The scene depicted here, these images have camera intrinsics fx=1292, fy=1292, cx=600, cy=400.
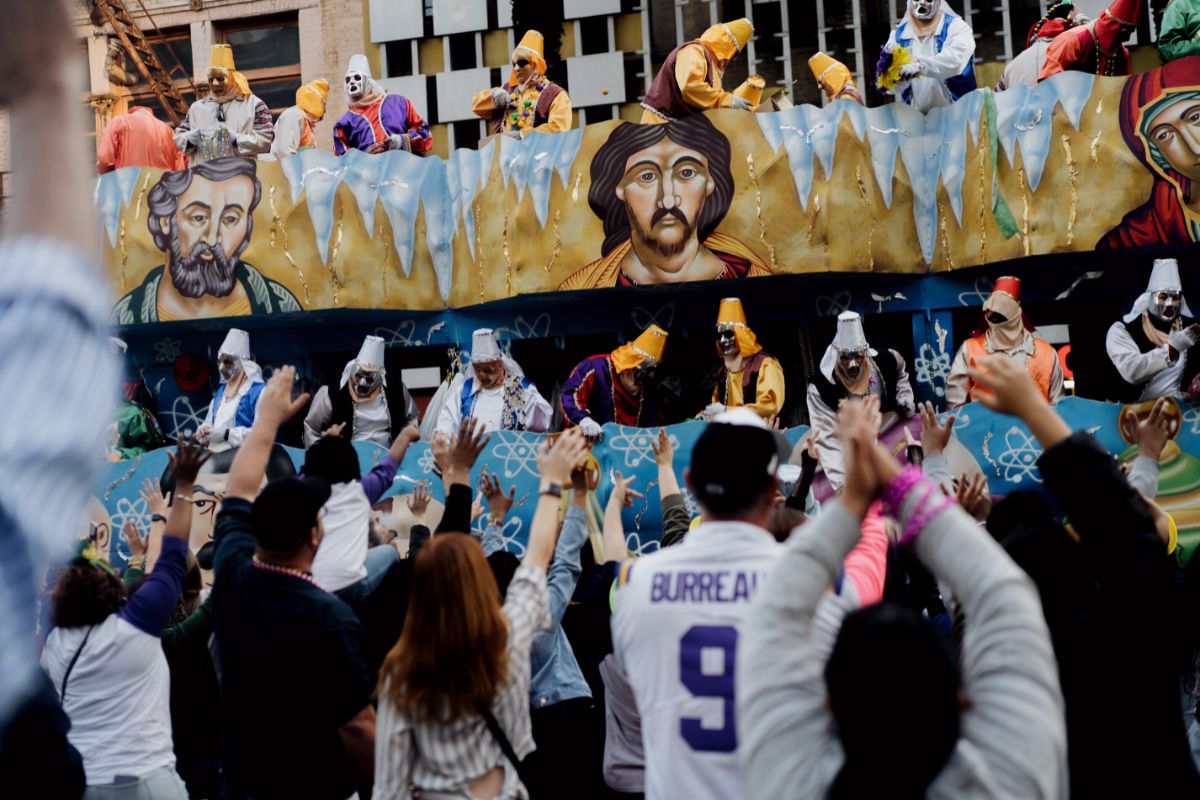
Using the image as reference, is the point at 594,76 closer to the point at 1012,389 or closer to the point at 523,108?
the point at 523,108

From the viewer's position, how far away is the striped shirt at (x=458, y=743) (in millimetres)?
3443

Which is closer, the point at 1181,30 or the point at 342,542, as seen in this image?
the point at 342,542

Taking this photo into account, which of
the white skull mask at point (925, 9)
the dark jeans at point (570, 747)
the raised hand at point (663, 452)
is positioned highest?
the white skull mask at point (925, 9)

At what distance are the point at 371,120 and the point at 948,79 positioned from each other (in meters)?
6.08

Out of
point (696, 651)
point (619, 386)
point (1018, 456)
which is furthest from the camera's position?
point (619, 386)

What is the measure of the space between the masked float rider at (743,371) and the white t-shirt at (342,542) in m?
5.97

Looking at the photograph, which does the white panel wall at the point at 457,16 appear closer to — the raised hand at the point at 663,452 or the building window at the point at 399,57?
the building window at the point at 399,57

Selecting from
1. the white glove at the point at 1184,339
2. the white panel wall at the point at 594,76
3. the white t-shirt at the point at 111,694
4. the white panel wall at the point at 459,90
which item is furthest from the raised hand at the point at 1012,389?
the white panel wall at the point at 459,90

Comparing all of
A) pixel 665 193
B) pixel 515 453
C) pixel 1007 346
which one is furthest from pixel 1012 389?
pixel 665 193

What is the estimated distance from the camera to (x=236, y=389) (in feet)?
40.7

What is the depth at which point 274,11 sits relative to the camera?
20.7 meters

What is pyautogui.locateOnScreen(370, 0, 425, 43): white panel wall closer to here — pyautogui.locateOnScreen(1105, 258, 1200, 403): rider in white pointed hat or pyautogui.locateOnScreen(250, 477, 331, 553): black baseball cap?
pyautogui.locateOnScreen(1105, 258, 1200, 403): rider in white pointed hat

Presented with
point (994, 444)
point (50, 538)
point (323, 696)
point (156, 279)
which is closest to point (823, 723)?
point (50, 538)

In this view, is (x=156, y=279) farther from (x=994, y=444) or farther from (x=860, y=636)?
(x=860, y=636)
